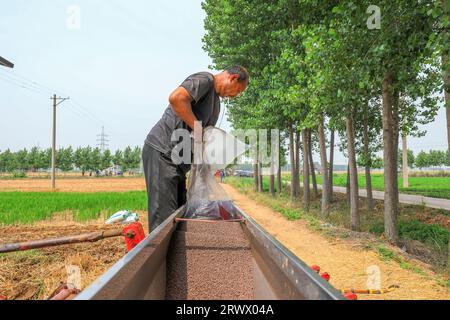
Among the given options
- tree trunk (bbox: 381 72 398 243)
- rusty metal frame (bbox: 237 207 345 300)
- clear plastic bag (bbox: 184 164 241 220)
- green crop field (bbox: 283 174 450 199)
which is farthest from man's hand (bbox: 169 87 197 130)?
green crop field (bbox: 283 174 450 199)

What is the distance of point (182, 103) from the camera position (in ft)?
9.71

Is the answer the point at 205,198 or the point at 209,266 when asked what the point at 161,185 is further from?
the point at 209,266

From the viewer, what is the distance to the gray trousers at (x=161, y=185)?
325cm

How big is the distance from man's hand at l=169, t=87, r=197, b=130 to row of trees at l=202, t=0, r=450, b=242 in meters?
3.52

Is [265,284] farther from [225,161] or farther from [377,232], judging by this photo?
[377,232]

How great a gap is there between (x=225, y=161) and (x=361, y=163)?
455 inches

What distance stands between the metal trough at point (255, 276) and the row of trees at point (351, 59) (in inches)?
161

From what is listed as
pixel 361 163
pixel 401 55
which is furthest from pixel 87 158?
pixel 401 55

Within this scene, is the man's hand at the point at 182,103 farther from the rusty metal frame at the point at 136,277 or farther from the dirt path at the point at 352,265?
the dirt path at the point at 352,265

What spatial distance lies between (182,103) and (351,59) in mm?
5370

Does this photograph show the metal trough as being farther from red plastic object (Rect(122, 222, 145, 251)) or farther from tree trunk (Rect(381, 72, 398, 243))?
tree trunk (Rect(381, 72, 398, 243))

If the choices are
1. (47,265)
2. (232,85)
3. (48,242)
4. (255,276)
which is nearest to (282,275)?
(255,276)

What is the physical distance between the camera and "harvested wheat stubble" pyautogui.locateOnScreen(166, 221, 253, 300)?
231cm
